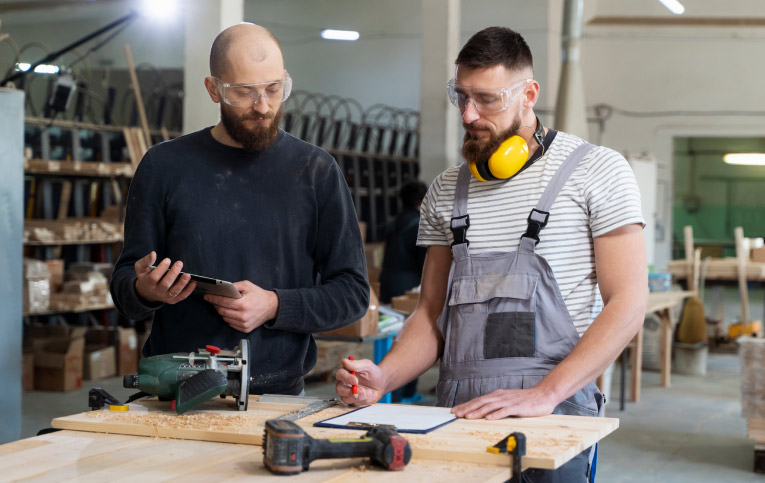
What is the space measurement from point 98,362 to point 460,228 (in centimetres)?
609

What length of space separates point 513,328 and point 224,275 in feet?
2.26

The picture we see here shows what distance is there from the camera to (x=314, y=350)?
2.33 meters

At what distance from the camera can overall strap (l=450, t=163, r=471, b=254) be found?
6.98 ft

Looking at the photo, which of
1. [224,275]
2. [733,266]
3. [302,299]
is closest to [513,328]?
[302,299]

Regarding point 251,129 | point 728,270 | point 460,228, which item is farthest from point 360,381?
point 728,270

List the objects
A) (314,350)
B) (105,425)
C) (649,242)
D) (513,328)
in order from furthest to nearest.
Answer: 1. (649,242)
2. (314,350)
3. (513,328)
4. (105,425)

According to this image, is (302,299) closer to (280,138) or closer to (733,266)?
(280,138)

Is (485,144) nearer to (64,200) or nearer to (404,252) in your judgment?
(404,252)

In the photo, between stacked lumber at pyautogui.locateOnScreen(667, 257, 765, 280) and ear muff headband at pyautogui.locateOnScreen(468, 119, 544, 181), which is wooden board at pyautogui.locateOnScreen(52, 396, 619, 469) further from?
stacked lumber at pyautogui.locateOnScreen(667, 257, 765, 280)

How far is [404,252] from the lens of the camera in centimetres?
707

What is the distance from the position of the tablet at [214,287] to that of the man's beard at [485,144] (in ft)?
1.98

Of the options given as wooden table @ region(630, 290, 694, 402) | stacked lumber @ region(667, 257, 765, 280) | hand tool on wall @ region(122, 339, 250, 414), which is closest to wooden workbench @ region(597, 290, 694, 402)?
wooden table @ region(630, 290, 694, 402)

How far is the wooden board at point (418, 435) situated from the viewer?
62.1 inches

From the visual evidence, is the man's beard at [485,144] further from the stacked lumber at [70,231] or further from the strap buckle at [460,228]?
the stacked lumber at [70,231]
